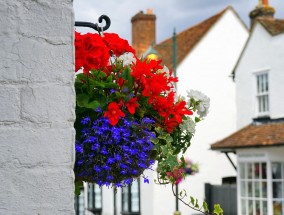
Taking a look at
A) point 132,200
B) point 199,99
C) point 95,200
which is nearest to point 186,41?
point 132,200

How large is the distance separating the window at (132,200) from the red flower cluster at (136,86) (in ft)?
65.4

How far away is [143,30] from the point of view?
2666cm

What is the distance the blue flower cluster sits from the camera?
3.30 metres

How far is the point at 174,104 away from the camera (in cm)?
365

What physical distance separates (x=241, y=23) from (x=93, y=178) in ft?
71.2

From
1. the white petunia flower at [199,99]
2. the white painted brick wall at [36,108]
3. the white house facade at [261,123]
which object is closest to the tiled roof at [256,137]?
the white house facade at [261,123]

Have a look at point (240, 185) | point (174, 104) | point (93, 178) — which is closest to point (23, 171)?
point (93, 178)

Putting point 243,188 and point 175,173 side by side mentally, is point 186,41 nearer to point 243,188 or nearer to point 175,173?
point 243,188

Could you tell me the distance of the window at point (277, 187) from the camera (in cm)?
1777

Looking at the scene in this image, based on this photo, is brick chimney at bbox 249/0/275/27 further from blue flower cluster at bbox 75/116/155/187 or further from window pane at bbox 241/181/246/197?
blue flower cluster at bbox 75/116/155/187

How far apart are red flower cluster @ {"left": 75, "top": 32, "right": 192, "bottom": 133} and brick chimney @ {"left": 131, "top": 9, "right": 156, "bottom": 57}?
2287cm

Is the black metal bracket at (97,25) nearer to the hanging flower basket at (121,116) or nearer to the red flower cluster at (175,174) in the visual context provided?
the hanging flower basket at (121,116)

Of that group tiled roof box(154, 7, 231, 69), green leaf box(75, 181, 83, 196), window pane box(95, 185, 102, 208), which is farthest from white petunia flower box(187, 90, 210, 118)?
window pane box(95, 185, 102, 208)

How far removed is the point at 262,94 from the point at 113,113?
55.0 feet
